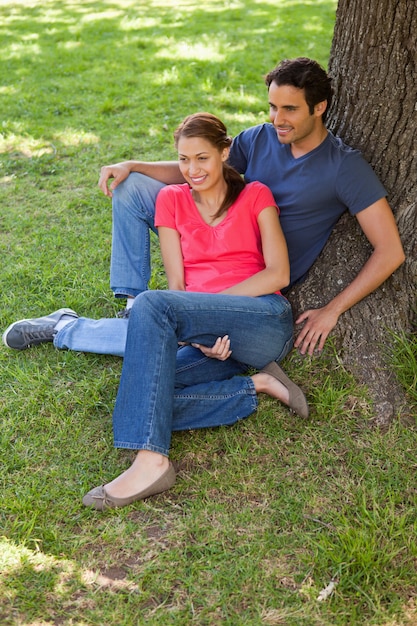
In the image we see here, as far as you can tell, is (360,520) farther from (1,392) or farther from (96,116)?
(96,116)

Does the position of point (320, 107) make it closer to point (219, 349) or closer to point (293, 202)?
point (293, 202)

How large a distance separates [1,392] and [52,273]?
1.18m

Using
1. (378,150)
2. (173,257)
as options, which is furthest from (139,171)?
(378,150)

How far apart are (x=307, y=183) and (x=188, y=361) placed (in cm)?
104

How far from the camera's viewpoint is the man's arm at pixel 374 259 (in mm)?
3230

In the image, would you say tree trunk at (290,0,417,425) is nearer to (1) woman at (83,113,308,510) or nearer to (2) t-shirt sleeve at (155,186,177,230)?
(1) woman at (83,113,308,510)

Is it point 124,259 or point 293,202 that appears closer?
point 293,202

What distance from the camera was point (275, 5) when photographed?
10531 mm

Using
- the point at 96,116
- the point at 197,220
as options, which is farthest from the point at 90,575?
the point at 96,116

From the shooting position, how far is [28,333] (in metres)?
3.85

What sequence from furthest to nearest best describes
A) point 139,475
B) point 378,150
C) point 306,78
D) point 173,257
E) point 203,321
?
point 173,257 → point 378,150 → point 306,78 → point 203,321 → point 139,475

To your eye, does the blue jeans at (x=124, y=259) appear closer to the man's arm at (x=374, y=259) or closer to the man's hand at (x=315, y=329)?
the man's hand at (x=315, y=329)

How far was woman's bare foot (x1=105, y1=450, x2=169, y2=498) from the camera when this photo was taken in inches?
114

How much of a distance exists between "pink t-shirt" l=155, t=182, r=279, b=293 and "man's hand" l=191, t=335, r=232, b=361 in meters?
0.33
